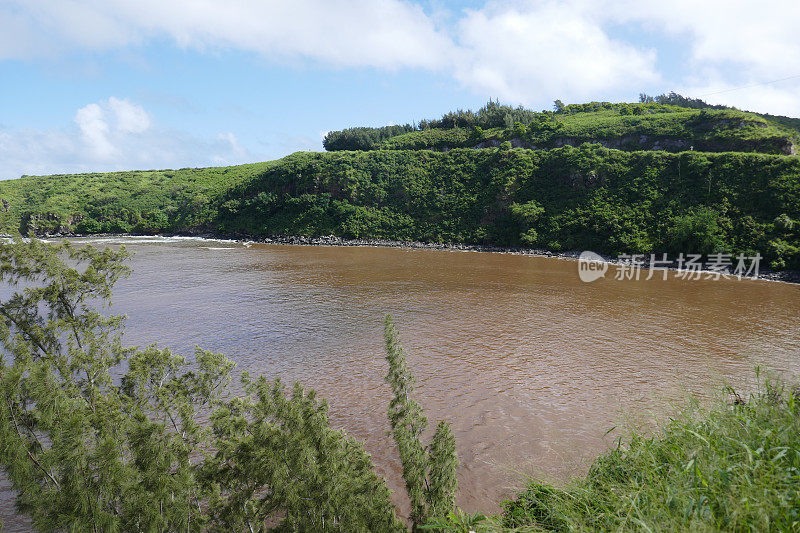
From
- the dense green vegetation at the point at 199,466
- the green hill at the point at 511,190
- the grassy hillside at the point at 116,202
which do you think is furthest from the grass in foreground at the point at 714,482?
the grassy hillside at the point at 116,202

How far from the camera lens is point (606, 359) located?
2222cm

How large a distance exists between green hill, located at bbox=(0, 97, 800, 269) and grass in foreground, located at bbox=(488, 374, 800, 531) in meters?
42.6

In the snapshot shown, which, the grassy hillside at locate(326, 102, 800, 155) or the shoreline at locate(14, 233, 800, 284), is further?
the grassy hillside at locate(326, 102, 800, 155)

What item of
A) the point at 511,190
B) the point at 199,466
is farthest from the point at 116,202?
the point at 199,466

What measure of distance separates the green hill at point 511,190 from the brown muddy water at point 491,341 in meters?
10.5

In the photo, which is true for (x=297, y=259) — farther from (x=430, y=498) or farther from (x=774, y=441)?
(x=774, y=441)

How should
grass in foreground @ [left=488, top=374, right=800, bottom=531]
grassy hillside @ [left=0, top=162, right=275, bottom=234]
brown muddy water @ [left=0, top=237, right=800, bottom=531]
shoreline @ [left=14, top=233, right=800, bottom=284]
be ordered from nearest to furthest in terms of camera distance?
grass in foreground @ [left=488, top=374, right=800, bottom=531] → brown muddy water @ [left=0, top=237, right=800, bottom=531] → shoreline @ [left=14, top=233, right=800, bottom=284] → grassy hillside @ [left=0, top=162, right=275, bottom=234]

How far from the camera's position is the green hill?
144ft

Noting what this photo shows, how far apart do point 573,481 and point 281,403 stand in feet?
19.8

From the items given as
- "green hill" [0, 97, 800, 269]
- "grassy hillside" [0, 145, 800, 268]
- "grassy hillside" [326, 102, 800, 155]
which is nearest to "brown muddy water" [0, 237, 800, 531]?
"grassy hillside" [0, 145, 800, 268]

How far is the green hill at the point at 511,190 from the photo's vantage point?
44000 millimetres

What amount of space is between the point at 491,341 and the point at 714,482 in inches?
794

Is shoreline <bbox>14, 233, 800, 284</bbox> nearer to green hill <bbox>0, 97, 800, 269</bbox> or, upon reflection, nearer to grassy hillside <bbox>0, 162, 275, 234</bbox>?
green hill <bbox>0, 97, 800, 269</bbox>

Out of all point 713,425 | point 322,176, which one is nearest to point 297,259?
point 322,176
